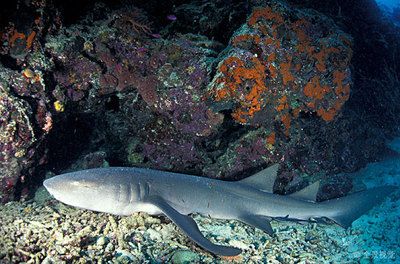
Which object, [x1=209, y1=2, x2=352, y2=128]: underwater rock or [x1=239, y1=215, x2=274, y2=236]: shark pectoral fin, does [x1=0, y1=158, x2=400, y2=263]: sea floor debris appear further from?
[x1=209, y1=2, x2=352, y2=128]: underwater rock

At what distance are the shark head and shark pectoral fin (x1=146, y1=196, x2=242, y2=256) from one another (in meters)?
0.24

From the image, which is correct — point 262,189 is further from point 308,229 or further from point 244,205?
point 308,229

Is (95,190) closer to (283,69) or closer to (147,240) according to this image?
(147,240)

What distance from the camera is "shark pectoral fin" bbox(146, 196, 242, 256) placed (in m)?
2.52

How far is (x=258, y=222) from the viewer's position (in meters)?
3.65

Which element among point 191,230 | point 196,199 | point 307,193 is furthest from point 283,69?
point 191,230

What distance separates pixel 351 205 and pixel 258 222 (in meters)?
1.69

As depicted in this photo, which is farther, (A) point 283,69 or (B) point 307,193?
(A) point 283,69

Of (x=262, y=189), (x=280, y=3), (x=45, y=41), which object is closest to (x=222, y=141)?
(x=262, y=189)

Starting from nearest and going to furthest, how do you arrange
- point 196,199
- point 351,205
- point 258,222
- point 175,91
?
1. point 196,199
2. point 258,222
3. point 175,91
4. point 351,205

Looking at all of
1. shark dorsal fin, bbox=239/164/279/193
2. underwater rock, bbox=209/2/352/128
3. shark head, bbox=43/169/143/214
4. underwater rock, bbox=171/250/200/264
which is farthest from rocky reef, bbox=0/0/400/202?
underwater rock, bbox=171/250/200/264

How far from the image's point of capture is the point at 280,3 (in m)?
4.86

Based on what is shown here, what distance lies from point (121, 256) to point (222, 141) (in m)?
2.57

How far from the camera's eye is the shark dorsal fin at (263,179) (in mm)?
3947
